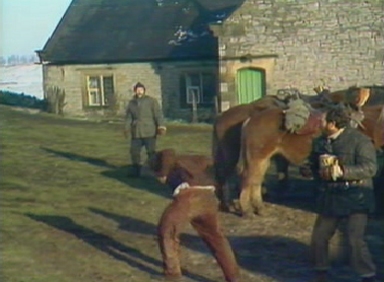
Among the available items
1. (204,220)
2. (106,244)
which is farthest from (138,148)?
(204,220)

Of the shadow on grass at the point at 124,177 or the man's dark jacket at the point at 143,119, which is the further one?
the man's dark jacket at the point at 143,119

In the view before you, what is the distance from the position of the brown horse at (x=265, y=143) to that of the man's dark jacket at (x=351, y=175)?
3926 millimetres

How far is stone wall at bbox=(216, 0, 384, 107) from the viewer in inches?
1294

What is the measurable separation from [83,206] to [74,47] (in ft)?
91.9

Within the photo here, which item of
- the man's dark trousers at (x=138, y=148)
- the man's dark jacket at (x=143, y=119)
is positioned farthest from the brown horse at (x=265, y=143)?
the man's dark trousers at (x=138, y=148)

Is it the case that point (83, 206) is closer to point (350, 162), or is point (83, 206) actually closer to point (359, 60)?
point (350, 162)

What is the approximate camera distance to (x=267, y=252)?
Result: 11.4m

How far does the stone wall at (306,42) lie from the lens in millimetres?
32875

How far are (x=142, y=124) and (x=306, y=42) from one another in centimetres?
1678

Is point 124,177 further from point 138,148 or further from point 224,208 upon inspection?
point 224,208

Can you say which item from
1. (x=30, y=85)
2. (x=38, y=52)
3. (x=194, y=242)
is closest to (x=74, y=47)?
(x=38, y=52)

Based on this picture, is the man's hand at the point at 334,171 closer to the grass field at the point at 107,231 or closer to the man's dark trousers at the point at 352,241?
the man's dark trousers at the point at 352,241

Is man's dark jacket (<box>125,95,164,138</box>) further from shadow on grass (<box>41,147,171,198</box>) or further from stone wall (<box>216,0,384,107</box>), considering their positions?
stone wall (<box>216,0,384,107</box>)

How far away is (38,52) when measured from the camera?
4238 centimetres
